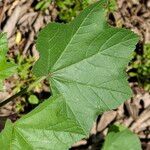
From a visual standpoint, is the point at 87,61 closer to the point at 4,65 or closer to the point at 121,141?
the point at 4,65

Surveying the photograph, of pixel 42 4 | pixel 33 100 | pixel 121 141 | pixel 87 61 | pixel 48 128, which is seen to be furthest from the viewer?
pixel 42 4

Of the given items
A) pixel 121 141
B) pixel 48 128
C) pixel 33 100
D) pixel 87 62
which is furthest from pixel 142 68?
pixel 48 128

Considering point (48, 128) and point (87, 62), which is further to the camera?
point (87, 62)

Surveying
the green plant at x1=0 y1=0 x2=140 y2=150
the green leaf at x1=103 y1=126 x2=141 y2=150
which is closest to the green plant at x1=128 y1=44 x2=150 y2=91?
the green leaf at x1=103 y1=126 x2=141 y2=150

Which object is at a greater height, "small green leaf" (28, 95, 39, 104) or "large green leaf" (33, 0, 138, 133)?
"large green leaf" (33, 0, 138, 133)

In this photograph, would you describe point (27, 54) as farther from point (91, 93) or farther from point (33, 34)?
point (91, 93)

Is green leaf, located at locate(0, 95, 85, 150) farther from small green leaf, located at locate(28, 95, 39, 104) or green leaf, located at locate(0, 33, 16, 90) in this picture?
small green leaf, located at locate(28, 95, 39, 104)
